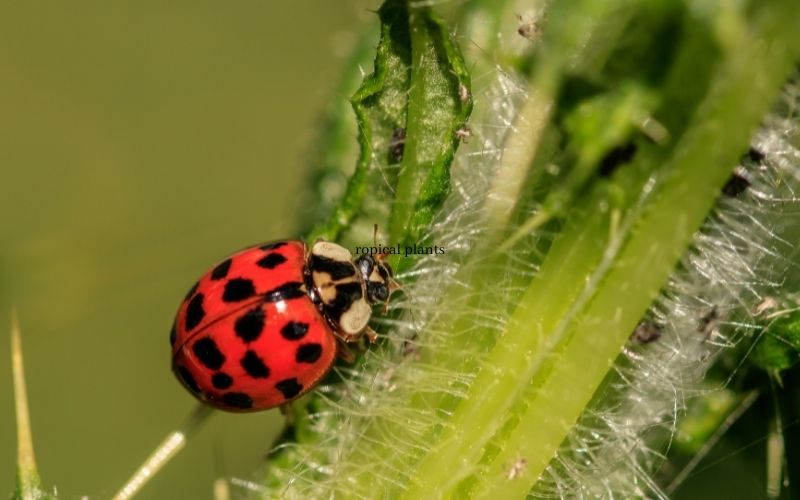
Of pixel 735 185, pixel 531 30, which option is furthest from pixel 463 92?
pixel 735 185

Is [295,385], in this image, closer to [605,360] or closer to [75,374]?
[605,360]

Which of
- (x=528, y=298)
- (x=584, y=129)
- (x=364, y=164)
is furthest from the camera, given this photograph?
(x=364, y=164)

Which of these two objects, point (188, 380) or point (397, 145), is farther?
point (188, 380)

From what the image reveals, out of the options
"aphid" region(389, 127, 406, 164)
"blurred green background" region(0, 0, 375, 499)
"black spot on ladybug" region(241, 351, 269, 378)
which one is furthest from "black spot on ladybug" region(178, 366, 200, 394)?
"blurred green background" region(0, 0, 375, 499)

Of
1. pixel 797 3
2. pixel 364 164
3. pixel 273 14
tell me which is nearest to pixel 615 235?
pixel 797 3

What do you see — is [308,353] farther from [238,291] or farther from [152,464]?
[152,464]

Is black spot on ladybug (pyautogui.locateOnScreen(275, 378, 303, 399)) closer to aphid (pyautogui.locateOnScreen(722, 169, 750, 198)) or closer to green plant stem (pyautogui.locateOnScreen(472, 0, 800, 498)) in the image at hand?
green plant stem (pyautogui.locateOnScreen(472, 0, 800, 498))

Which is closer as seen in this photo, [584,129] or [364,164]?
[584,129]

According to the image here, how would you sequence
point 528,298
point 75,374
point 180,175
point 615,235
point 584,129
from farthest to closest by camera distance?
point 180,175 → point 75,374 → point 528,298 → point 615,235 → point 584,129
